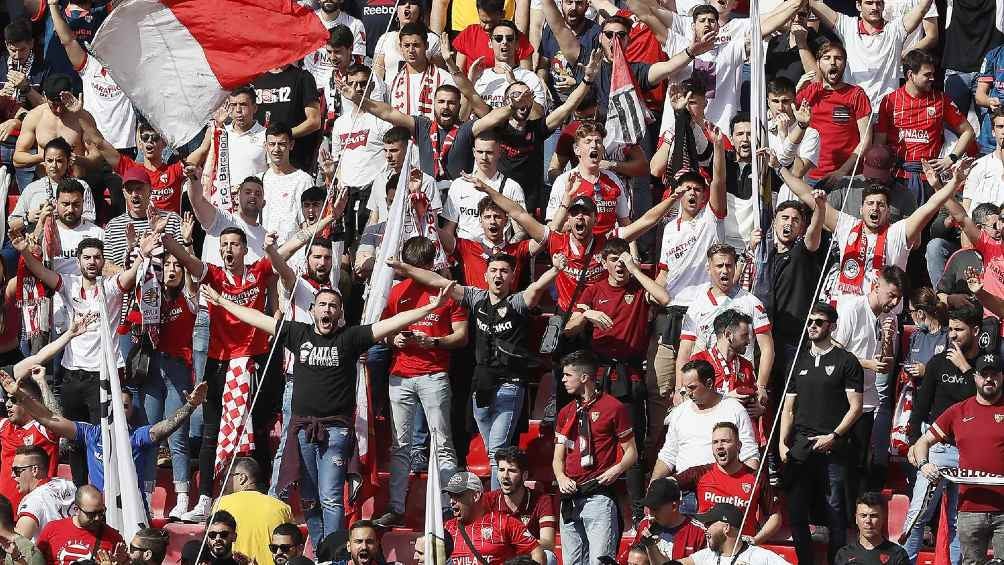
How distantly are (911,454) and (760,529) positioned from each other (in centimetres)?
112

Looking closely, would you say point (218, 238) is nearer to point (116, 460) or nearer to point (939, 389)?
point (116, 460)

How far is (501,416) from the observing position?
50.6ft

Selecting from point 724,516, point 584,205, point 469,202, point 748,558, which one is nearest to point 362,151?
point 469,202

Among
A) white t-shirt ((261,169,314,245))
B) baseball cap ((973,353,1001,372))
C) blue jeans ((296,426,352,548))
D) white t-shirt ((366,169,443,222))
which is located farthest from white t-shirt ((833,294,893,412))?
white t-shirt ((261,169,314,245))

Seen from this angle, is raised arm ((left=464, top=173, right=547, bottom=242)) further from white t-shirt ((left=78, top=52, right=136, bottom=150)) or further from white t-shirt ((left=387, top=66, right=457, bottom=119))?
white t-shirt ((left=78, top=52, right=136, bottom=150))

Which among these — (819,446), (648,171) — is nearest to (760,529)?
(819,446)

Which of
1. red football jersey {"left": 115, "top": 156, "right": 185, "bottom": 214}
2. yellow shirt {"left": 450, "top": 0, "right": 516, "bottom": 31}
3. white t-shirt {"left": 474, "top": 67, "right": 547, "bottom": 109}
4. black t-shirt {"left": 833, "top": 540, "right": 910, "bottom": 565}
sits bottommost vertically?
red football jersey {"left": 115, "top": 156, "right": 185, "bottom": 214}

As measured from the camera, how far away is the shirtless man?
18.7 meters

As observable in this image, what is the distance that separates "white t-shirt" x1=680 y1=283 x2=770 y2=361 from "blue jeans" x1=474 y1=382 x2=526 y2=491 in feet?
4.07

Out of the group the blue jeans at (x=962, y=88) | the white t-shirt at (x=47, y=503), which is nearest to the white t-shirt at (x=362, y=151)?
the white t-shirt at (x=47, y=503)

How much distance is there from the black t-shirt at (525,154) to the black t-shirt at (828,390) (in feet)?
10.7

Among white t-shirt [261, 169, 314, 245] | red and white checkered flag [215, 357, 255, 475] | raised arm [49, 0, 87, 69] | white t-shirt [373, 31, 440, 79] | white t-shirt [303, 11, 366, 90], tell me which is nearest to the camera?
red and white checkered flag [215, 357, 255, 475]

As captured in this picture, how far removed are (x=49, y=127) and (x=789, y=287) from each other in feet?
22.5

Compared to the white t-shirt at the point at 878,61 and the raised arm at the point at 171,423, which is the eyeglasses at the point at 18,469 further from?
the white t-shirt at the point at 878,61
